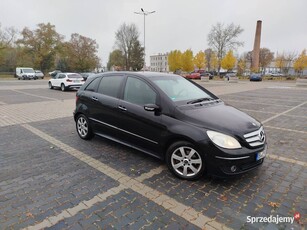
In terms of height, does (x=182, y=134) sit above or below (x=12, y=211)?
above

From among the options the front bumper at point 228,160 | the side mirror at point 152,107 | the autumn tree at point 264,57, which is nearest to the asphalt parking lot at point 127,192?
the front bumper at point 228,160

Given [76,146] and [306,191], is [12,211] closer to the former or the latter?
[76,146]

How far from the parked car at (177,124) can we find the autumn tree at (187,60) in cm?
5236

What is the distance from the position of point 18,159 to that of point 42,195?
1.54m

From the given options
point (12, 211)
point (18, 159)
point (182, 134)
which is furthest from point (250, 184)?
point (18, 159)

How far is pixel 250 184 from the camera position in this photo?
10.9ft

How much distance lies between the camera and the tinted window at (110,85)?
443 cm

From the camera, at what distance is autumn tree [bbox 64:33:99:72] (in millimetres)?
56500

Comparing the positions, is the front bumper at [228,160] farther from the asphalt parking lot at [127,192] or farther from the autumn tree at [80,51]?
the autumn tree at [80,51]

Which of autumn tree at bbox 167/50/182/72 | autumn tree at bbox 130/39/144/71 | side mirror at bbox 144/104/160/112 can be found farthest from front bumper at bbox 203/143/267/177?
autumn tree at bbox 130/39/144/71

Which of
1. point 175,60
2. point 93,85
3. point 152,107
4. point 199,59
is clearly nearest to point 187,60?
point 175,60

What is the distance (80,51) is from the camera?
56969 millimetres

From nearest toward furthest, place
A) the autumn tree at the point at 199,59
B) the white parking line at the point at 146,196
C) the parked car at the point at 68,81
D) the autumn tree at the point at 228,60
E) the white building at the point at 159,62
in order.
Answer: the white parking line at the point at 146,196, the parked car at the point at 68,81, the autumn tree at the point at 228,60, the autumn tree at the point at 199,59, the white building at the point at 159,62

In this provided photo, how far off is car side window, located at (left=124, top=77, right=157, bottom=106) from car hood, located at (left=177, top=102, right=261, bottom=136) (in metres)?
0.60
